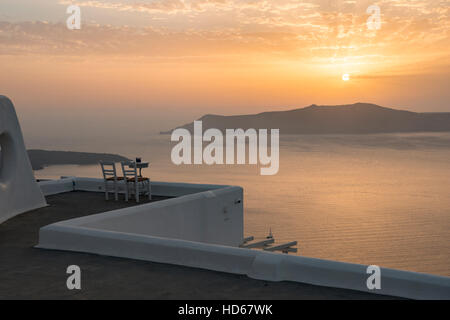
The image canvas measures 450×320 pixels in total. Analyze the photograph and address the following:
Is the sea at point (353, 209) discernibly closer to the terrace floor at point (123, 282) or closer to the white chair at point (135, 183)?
the white chair at point (135, 183)

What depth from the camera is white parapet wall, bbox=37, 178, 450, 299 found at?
14.9 feet

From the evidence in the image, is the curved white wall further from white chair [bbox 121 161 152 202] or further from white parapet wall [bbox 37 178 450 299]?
white parapet wall [bbox 37 178 450 299]

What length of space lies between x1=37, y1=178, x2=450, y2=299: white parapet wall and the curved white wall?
8.59 ft

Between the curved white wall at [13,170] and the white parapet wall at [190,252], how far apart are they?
262 centimetres

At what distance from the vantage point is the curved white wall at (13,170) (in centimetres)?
923

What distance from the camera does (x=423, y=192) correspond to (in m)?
69.6

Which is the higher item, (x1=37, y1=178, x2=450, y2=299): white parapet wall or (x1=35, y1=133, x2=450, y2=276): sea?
(x1=37, y1=178, x2=450, y2=299): white parapet wall

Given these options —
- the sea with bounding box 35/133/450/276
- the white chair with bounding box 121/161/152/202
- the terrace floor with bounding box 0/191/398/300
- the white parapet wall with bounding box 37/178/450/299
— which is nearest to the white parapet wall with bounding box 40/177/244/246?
the white parapet wall with bounding box 37/178/450/299

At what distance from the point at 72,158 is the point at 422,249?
9098 cm

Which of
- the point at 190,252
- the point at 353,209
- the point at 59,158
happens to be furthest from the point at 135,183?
the point at 59,158

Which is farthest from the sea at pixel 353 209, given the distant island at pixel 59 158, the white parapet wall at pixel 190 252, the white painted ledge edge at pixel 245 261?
the white painted ledge edge at pixel 245 261

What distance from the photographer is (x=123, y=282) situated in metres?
4.94
